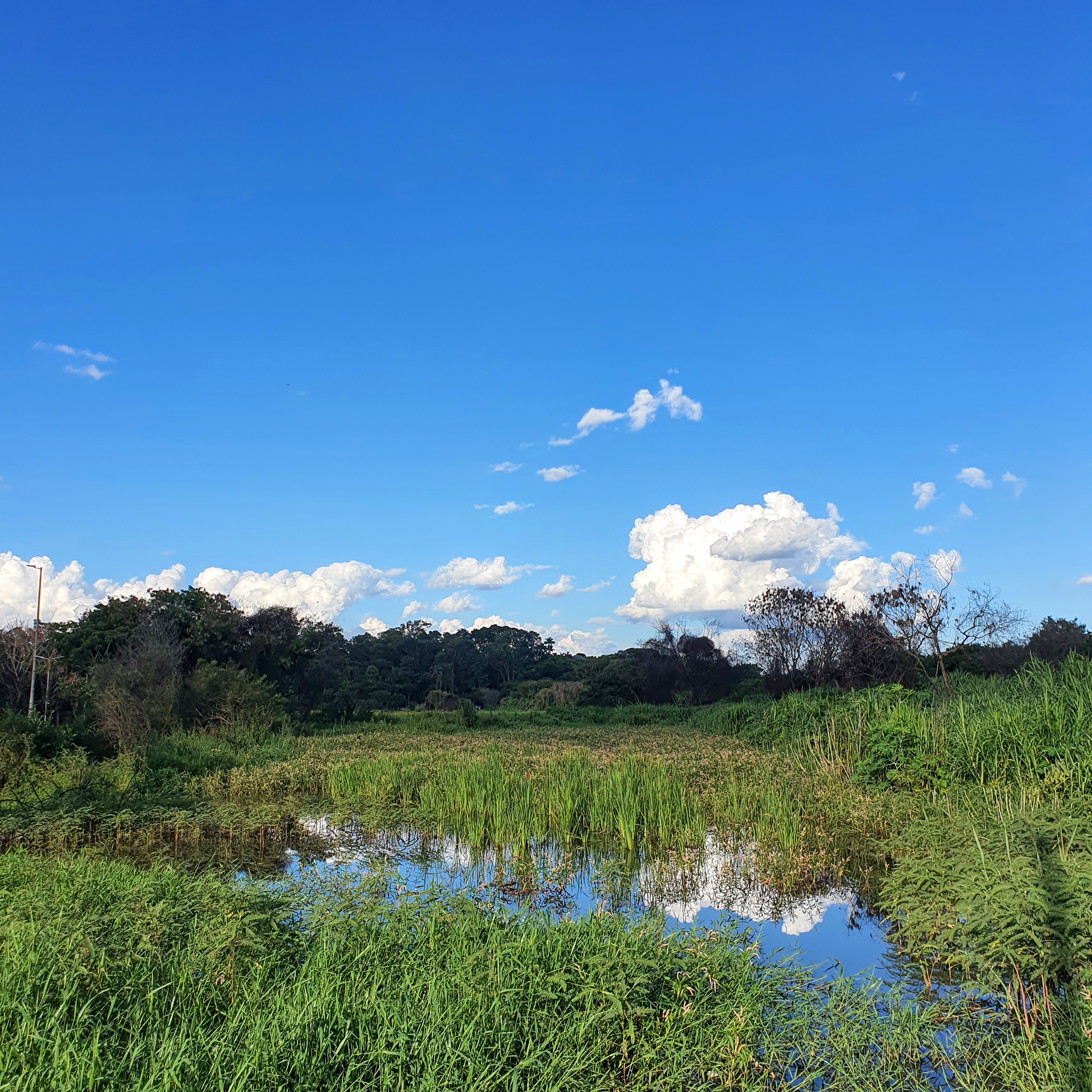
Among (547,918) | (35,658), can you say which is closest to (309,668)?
(35,658)

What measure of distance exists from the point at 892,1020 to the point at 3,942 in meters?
4.77

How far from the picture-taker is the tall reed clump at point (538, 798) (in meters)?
8.62

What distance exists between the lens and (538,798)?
31.9ft

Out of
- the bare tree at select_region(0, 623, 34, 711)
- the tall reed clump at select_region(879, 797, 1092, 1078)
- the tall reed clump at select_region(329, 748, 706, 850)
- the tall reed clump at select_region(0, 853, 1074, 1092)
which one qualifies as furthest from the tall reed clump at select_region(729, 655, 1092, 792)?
the bare tree at select_region(0, 623, 34, 711)

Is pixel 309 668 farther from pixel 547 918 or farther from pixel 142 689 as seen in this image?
pixel 547 918

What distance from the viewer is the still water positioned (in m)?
5.67

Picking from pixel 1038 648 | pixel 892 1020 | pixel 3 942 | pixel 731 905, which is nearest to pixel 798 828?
pixel 731 905

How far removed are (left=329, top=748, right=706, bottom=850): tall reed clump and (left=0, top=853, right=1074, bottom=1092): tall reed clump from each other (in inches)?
151

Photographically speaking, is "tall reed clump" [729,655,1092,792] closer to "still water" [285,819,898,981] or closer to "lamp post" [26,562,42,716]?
"still water" [285,819,898,981]

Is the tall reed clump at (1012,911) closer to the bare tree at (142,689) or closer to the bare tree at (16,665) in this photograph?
the bare tree at (142,689)

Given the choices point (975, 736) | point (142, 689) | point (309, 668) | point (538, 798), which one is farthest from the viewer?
point (309, 668)

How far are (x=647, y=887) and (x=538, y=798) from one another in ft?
9.69

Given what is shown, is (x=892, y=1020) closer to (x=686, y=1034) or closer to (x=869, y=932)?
(x=686, y=1034)

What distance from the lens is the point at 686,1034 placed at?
3.63m
